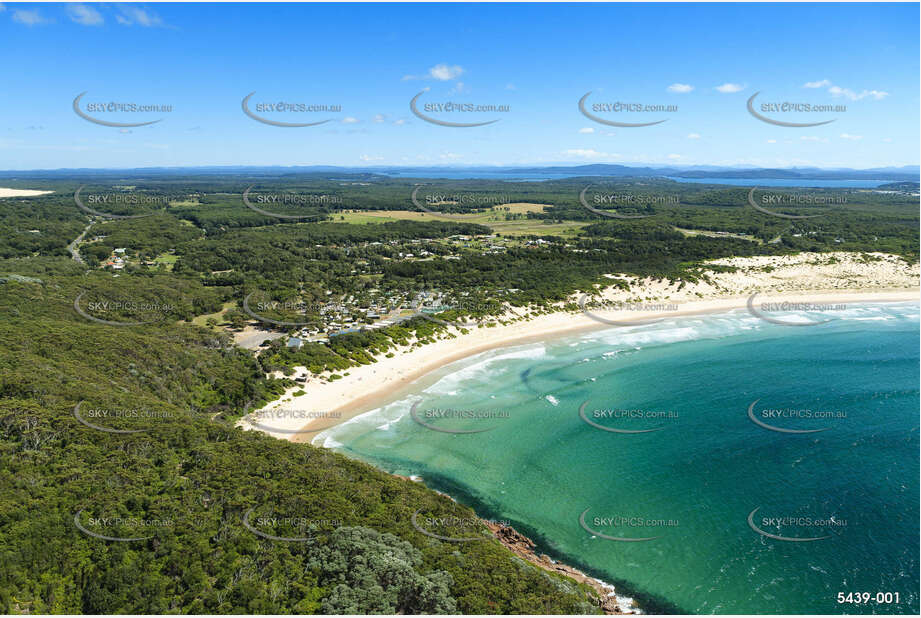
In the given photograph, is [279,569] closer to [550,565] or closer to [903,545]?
[550,565]

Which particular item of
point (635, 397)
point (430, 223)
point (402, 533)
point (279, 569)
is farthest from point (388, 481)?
point (430, 223)
